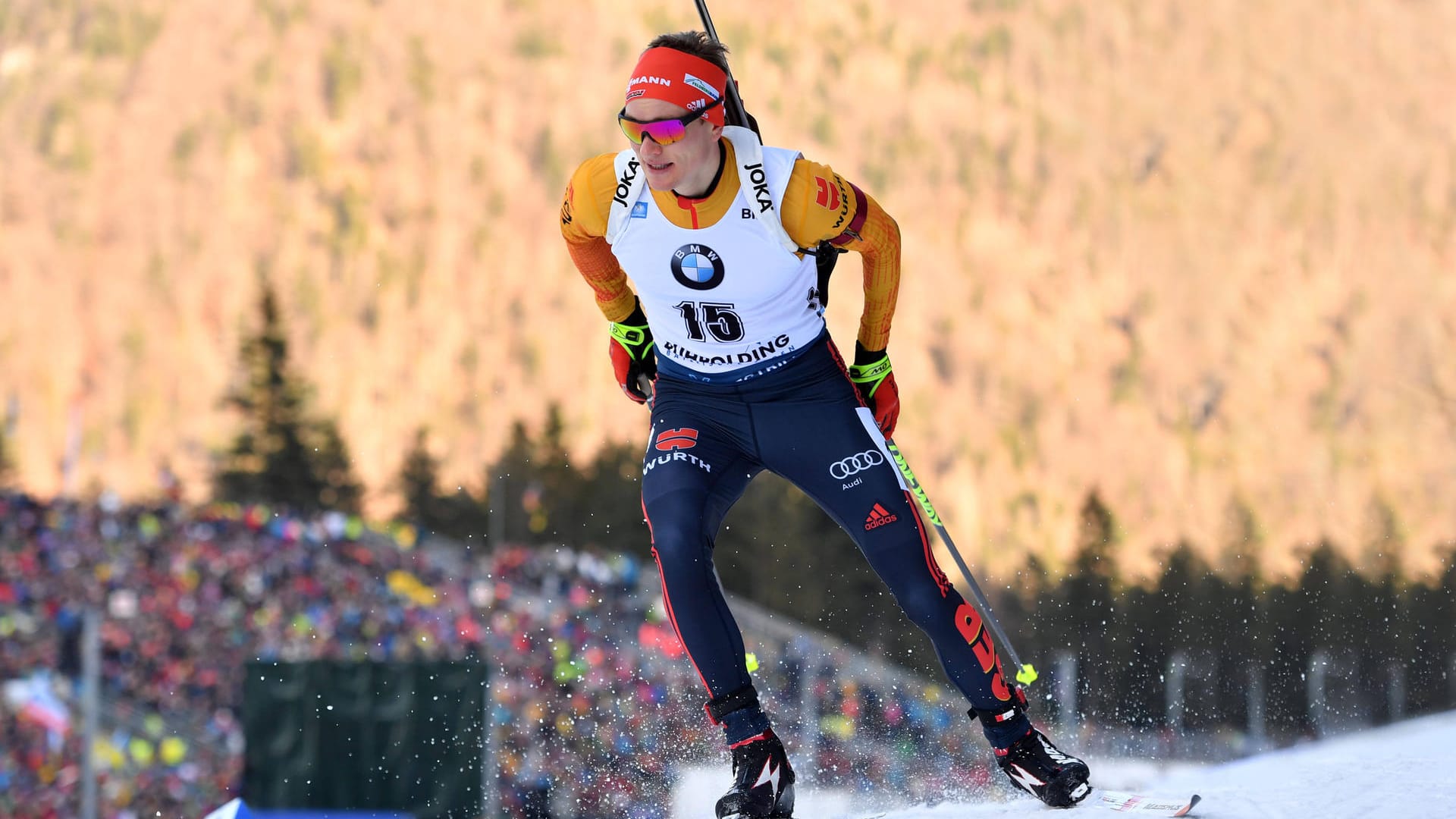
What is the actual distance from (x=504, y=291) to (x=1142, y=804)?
14708 cm

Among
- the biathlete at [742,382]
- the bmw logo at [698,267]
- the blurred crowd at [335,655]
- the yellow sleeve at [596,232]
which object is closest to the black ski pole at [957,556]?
the biathlete at [742,382]

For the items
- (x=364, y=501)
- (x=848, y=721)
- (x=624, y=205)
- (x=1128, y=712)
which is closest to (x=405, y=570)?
(x=848, y=721)

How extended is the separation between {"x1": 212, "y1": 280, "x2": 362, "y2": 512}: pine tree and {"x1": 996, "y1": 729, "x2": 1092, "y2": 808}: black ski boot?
3793 centimetres

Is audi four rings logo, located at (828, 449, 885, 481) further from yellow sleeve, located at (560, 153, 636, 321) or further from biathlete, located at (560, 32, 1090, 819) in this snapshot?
yellow sleeve, located at (560, 153, 636, 321)

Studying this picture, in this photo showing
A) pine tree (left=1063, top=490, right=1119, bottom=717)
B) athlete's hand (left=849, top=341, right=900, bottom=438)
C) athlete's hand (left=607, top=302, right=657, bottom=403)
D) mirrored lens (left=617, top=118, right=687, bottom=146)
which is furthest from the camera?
pine tree (left=1063, top=490, right=1119, bottom=717)

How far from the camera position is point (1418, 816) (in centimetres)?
423

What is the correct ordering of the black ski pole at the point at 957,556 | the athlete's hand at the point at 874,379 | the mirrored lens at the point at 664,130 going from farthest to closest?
the athlete's hand at the point at 874,379 → the black ski pole at the point at 957,556 → the mirrored lens at the point at 664,130

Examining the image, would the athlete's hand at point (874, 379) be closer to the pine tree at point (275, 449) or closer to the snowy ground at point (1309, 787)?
the snowy ground at point (1309, 787)

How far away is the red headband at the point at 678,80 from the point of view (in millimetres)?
4145

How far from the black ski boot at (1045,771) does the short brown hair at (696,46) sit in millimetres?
2465

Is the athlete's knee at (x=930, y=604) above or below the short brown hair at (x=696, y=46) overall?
below

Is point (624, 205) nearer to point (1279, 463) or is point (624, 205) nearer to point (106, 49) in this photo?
point (106, 49)

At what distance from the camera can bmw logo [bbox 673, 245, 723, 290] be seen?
4.28 metres

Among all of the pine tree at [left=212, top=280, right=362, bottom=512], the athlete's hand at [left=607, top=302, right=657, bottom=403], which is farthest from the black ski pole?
the pine tree at [left=212, top=280, right=362, bottom=512]
